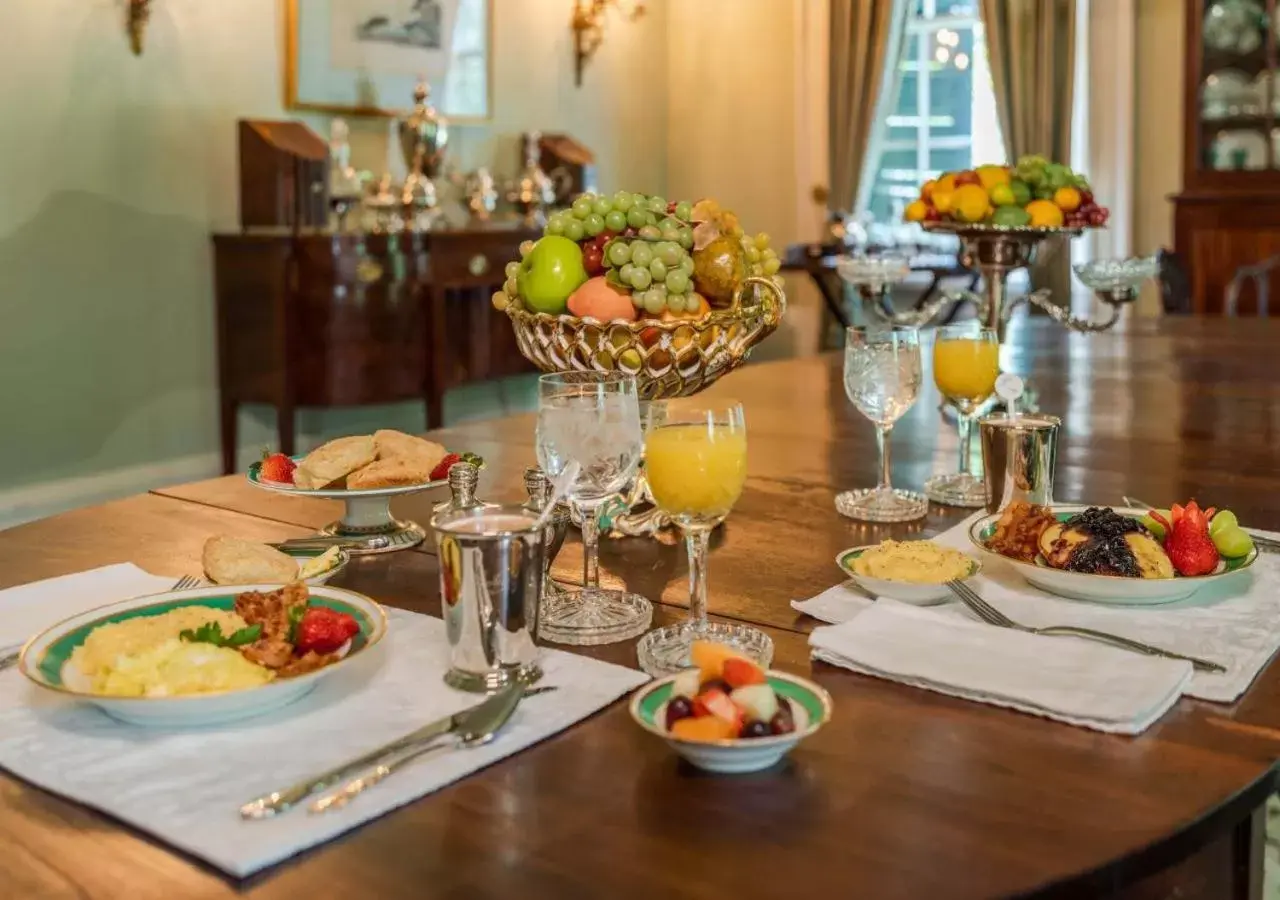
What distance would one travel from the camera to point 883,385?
1.48 m

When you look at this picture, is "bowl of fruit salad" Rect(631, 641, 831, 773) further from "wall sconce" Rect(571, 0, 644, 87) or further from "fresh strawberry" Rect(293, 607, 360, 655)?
"wall sconce" Rect(571, 0, 644, 87)

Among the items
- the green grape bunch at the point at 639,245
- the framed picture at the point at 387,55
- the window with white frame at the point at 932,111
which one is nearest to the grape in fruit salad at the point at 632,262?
the green grape bunch at the point at 639,245

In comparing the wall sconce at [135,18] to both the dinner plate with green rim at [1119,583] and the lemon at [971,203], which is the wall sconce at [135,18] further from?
the dinner plate with green rim at [1119,583]

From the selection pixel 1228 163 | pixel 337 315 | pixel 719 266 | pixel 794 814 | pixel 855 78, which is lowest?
pixel 794 814

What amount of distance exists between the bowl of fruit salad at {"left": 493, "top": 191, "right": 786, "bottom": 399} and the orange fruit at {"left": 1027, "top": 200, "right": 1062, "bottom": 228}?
0.71 meters

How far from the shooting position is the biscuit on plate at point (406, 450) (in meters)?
1.39

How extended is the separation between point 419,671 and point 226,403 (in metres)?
4.14

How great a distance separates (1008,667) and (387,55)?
486 centimetres

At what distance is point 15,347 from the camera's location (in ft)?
14.3

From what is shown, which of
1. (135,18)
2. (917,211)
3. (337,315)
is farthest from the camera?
(337,315)

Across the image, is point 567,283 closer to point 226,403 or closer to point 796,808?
point 796,808

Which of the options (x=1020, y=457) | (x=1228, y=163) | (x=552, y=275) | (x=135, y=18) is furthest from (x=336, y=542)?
(x=1228, y=163)

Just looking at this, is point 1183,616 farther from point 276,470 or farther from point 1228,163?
point 1228,163

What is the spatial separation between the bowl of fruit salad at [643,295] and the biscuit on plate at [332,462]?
197 mm
